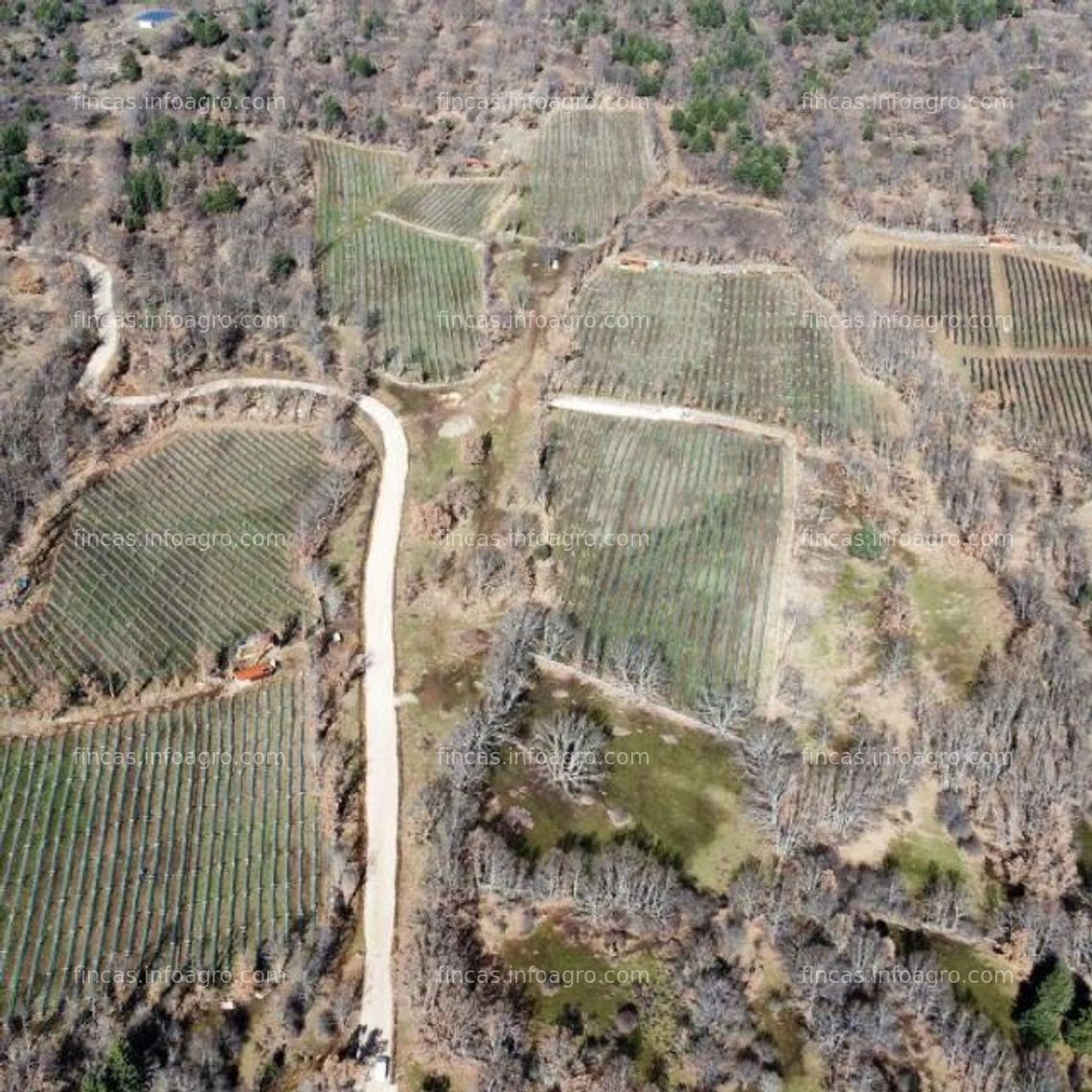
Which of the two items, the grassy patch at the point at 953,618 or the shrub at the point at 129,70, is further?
the shrub at the point at 129,70

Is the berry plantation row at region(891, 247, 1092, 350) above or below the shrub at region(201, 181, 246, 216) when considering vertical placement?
below

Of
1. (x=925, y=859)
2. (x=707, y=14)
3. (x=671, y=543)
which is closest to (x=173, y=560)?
(x=671, y=543)

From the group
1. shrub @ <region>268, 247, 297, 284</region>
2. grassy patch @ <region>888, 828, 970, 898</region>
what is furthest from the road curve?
grassy patch @ <region>888, 828, 970, 898</region>

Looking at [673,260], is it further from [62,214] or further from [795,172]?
[62,214]

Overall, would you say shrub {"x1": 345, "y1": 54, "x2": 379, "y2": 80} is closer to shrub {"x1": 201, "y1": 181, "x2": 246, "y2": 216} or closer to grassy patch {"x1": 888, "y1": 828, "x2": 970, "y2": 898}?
shrub {"x1": 201, "y1": 181, "x2": 246, "y2": 216}

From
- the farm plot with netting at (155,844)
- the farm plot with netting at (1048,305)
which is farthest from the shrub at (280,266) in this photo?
the farm plot with netting at (1048,305)

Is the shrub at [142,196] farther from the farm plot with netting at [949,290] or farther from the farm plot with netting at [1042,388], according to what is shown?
the farm plot with netting at [1042,388]
